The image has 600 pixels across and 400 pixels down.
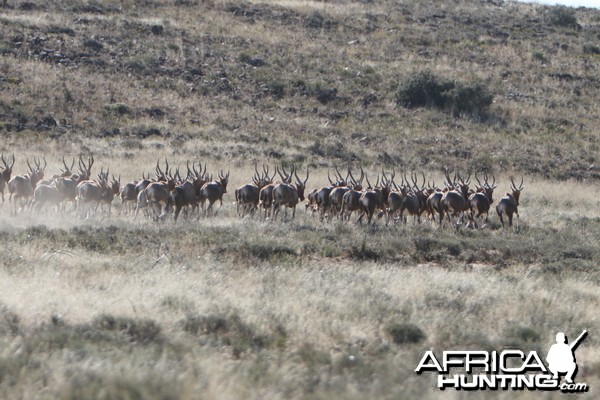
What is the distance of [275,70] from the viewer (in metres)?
57.1

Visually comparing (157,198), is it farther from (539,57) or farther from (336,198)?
(539,57)

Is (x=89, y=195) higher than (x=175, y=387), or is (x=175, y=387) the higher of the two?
(x=175, y=387)

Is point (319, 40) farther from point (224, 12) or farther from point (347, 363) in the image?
point (347, 363)

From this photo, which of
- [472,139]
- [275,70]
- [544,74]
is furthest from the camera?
[544,74]

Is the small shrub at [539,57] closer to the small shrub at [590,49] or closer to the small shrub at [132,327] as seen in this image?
the small shrub at [590,49]

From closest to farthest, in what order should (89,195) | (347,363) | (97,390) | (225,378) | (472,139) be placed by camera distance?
(97,390), (225,378), (347,363), (89,195), (472,139)

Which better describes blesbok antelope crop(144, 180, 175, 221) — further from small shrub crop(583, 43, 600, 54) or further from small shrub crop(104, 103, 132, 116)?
small shrub crop(583, 43, 600, 54)

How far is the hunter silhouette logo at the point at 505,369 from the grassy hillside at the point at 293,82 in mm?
31186

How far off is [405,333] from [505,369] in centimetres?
191

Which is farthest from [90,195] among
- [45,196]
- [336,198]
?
[336,198]

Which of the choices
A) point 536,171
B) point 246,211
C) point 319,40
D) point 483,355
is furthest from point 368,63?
point 483,355

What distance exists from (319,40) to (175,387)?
58.1m

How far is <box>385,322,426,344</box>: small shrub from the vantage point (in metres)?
10.8

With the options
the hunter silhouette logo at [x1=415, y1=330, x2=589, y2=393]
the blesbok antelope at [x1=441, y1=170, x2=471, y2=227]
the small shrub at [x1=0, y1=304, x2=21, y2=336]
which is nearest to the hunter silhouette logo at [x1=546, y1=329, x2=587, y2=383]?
the hunter silhouette logo at [x1=415, y1=330, x2=589, y2=393]
